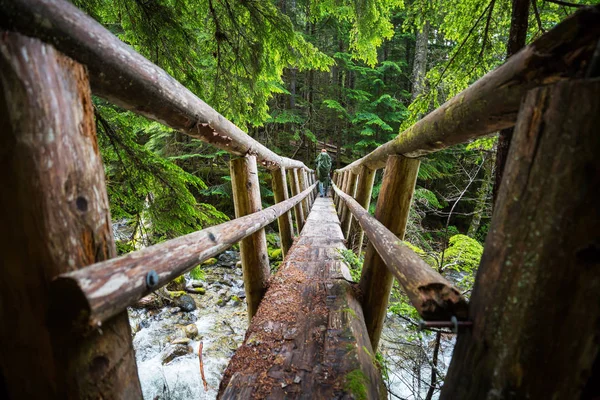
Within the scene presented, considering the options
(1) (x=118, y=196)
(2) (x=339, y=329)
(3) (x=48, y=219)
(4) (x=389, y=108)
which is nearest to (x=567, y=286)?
(3) (x=48, y=219)

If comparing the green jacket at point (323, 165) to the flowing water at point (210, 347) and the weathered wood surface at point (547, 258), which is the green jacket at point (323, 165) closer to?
the flowing water at point (210, 347)

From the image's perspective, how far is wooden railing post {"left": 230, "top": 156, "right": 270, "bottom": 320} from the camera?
7.55 ft

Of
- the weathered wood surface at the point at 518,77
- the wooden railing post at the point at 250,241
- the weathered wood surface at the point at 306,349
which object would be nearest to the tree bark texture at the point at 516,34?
the weathered wood surface at the point at 518,77

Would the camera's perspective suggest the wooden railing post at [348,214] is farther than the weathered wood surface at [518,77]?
Yes

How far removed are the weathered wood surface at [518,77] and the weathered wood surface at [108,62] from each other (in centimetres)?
111

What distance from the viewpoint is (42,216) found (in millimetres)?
603

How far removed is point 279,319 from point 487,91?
5.66 ft

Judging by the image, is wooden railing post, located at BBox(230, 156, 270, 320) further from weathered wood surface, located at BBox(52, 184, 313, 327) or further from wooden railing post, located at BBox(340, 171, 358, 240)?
wooden railing post, located at BBox(340, 171, 358, 240)

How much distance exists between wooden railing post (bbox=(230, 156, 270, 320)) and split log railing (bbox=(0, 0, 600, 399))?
1484 millimetres

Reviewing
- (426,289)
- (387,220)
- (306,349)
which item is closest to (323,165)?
(387,220)

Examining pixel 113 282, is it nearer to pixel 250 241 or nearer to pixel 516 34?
pixel 250 241

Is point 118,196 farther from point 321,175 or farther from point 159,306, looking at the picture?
point 321,175

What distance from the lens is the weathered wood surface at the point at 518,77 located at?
55 centimetres

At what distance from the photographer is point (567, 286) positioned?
22.6 inches
